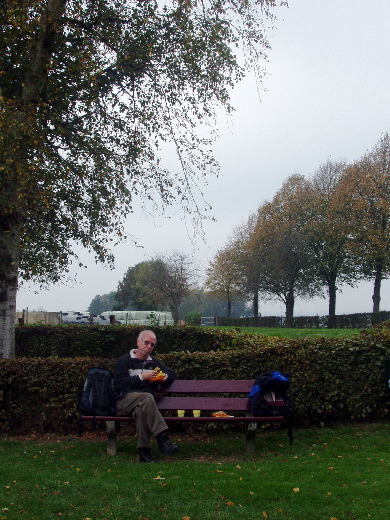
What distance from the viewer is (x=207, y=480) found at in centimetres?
587

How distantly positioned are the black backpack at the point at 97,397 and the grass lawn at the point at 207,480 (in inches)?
20.6

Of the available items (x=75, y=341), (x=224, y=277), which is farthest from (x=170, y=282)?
(x=75, y=341)

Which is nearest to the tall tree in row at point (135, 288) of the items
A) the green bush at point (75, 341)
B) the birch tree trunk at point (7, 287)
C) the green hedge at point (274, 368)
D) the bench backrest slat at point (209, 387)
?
the green bush at point (75, 341)

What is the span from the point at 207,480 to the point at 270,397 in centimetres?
181

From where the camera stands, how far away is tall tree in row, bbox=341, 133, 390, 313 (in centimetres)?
4438

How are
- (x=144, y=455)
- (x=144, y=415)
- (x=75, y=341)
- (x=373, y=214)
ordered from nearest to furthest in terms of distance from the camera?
(x=144, y=455)
(x=144, y=415)
(x=75, y=341)
(x=373, y=214)

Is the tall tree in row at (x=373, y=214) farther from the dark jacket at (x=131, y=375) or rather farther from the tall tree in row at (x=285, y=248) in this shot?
the dark jacket at (x=131, y=375)

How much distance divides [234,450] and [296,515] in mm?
2617

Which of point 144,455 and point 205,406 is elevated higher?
point 205,406

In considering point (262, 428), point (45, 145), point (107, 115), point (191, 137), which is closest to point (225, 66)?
point (191, 137)

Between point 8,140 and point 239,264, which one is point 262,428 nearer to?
point 8,140

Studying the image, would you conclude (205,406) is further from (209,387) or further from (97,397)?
(97,397)

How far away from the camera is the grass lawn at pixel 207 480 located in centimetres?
507

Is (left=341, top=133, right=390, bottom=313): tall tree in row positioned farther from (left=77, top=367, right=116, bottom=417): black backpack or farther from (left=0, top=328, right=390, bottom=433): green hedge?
(left=77, top=367, right=116, bottom=417): black backpack
